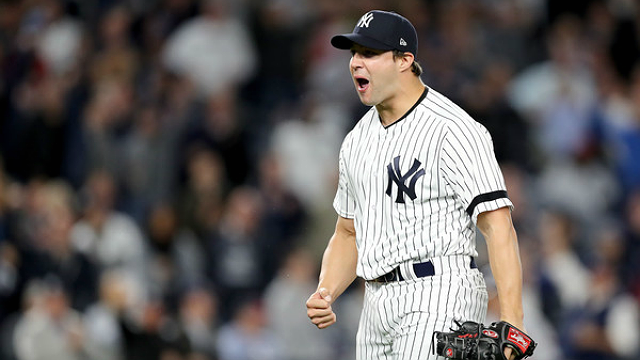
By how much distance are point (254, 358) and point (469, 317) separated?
5144 millimetres

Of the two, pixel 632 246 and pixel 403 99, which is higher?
pixel 403 99

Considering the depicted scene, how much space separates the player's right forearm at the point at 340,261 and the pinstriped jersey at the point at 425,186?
7.9 inches

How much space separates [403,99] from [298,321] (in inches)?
199

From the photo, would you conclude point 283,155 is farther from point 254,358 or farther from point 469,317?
point 469,317

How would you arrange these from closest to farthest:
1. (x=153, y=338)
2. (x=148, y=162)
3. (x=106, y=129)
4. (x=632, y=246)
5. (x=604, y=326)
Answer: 1. (x=604, y=326)
2. (x=153, y=338)
3. (x=632, y=246)
4. (x=148, y=162)
5. (x=106, y=129)

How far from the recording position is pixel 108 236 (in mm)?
9711

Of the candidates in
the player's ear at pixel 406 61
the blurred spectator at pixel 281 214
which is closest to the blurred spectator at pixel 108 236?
the blurred spectator at pixel 281 214

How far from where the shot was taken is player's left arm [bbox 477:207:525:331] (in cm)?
398

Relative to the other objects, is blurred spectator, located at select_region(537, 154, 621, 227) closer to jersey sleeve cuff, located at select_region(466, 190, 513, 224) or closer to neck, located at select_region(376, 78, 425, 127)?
neck, located at select_region(376, 78, 425, 127)

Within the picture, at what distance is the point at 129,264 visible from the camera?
31.5 feet

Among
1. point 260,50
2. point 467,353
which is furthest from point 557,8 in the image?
point 467,353

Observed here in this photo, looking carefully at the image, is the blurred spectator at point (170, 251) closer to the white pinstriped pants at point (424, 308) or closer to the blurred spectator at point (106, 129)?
the blurred spectator at point (106, 129)

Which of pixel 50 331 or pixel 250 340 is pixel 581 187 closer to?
pixel 250 340

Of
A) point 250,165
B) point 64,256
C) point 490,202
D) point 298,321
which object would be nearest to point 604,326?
point 298,321
